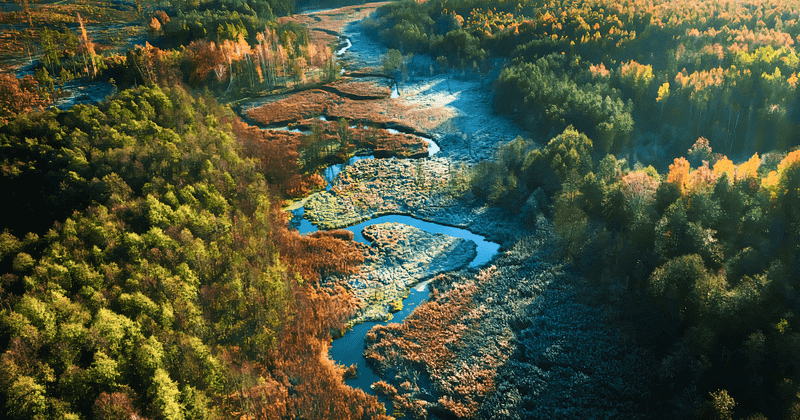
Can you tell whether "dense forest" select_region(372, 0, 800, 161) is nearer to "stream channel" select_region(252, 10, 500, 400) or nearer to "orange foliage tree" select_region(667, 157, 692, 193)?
"orange foliage tree" select_region(667, 157, 692, 193)

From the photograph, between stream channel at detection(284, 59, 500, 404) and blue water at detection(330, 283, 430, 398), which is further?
stream channel at detection(284, 59, 500, 404)

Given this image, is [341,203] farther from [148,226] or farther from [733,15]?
[733,15]

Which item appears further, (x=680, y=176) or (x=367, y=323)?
(x=680, y=176)

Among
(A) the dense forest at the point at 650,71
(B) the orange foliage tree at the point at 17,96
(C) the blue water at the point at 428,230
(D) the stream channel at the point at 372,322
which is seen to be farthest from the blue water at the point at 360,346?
(B) the orange foliage tree at the point at 17,96

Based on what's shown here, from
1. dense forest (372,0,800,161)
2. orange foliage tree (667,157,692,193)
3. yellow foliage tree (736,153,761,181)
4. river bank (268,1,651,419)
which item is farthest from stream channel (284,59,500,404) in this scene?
dense forest (372,0,800,161)

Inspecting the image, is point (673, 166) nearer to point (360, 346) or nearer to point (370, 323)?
point (370, 323)

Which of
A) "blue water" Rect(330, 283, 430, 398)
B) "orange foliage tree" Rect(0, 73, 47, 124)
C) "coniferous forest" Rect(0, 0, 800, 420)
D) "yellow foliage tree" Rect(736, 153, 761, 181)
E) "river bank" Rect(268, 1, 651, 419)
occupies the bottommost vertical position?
"blue water" Rect(330, 283, 430, 398)

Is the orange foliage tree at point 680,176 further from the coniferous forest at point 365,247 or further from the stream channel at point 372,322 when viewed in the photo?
the stream channel at point 372,322

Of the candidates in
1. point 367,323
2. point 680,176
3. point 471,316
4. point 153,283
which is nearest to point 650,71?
point 680,176
